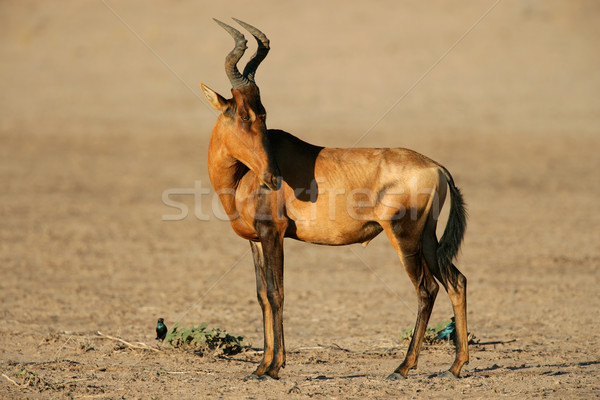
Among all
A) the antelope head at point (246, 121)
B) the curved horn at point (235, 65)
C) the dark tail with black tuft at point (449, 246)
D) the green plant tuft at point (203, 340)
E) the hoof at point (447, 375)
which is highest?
the curved horn at point (235, 65)

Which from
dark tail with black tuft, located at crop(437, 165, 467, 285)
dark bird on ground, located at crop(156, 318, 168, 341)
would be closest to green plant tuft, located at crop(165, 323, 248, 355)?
dark bird on ground, located at crop(156, 318, 168, 341)

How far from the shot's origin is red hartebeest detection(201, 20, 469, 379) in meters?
6.93

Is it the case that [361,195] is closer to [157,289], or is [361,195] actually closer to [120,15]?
[157,289]

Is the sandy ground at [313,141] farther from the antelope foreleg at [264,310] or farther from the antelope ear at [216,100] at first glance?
the antelope ear at [216,100]

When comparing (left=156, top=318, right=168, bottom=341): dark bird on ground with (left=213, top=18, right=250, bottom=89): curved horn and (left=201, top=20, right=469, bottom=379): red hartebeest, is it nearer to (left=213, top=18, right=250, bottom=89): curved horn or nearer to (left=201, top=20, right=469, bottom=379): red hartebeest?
(left=201, top=20, right=469, bottom=379): red hartebeest

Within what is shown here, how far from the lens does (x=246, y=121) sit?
6.83m

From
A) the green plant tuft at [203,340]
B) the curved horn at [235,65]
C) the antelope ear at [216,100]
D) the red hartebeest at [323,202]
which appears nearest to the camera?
the curved horn at [235,65]

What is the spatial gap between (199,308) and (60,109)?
792 inches

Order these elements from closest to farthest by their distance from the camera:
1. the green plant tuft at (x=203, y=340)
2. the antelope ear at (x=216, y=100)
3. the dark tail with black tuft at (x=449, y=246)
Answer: the antelope ear at (x=216, y=100) < the dark tail with black tuft at (x=449, y=246) < the green plant tuft at (x=203, y=340)

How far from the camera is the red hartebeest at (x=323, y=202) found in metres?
6.93

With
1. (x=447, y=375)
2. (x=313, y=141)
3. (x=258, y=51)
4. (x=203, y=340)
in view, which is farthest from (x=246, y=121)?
(x=313, y=141)

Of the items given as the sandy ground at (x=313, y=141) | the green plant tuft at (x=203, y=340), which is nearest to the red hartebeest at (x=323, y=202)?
the sandy ground at (x=313, y=141)

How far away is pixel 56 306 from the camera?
10445 millimetres

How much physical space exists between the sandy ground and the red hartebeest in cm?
77
